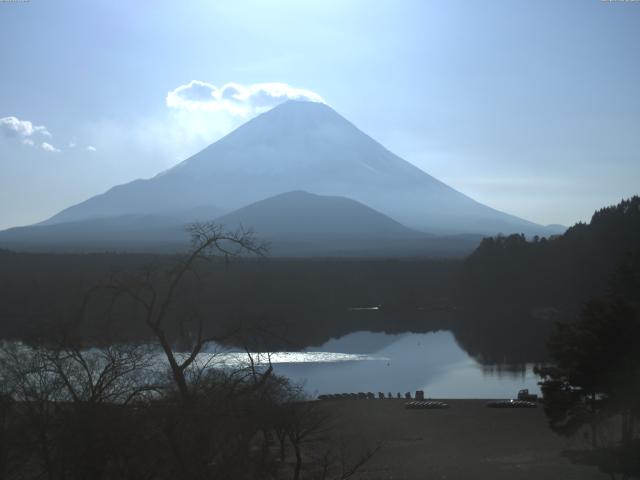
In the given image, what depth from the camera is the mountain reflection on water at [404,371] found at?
646 inches

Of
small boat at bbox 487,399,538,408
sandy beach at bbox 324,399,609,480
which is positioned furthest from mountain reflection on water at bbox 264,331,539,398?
small boat at bbox 487,399,538,408

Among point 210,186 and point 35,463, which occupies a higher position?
point 210,186

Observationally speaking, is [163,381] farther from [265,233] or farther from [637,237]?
[265,233]

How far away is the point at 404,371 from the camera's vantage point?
19.0 metres

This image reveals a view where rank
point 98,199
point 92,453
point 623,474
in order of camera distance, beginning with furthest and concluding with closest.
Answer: point 98,199 → point 623,474 → point 92,453

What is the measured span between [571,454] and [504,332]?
664 inches

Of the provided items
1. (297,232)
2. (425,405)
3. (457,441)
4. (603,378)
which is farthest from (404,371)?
(297,232)

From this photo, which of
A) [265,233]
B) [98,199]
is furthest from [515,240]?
[98,199]

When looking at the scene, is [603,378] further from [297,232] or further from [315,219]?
[315,219]

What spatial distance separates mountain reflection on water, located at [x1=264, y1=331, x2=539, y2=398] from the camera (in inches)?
646

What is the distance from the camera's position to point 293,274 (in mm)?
37469

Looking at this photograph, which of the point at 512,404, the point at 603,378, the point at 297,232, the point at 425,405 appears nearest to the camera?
the point at 603,378

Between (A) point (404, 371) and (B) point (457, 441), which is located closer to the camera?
(B) point (457, 441)

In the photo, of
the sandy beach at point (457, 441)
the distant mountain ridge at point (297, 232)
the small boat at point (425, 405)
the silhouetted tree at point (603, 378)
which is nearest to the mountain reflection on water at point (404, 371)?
the sandy beach at point (457, 441)
